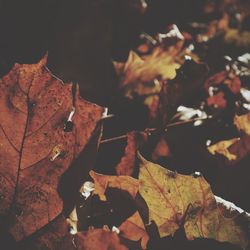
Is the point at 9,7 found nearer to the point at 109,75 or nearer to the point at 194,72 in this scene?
the point at 109,75

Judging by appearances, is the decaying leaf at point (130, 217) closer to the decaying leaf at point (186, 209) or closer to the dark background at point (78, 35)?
the decaying leaf at point (186, 209)

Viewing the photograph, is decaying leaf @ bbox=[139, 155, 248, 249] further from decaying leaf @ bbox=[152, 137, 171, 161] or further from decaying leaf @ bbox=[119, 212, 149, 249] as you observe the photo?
decaying leaf @ bbox=[152, 137, 171, 161]

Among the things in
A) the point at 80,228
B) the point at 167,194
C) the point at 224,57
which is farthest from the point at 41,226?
the point at 224,57

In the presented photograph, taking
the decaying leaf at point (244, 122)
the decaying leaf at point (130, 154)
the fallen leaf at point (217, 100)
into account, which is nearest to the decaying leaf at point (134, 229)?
the decaying leaf at point (130, 154)

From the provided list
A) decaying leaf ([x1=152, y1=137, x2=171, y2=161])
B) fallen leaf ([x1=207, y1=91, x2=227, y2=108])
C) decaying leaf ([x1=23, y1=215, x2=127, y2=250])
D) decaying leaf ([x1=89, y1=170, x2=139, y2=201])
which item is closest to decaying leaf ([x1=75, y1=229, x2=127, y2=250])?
decaying leaf ([x1=23, y1=215, x2=127, y2=250])

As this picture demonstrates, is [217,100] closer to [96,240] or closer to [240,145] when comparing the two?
[240,145]
